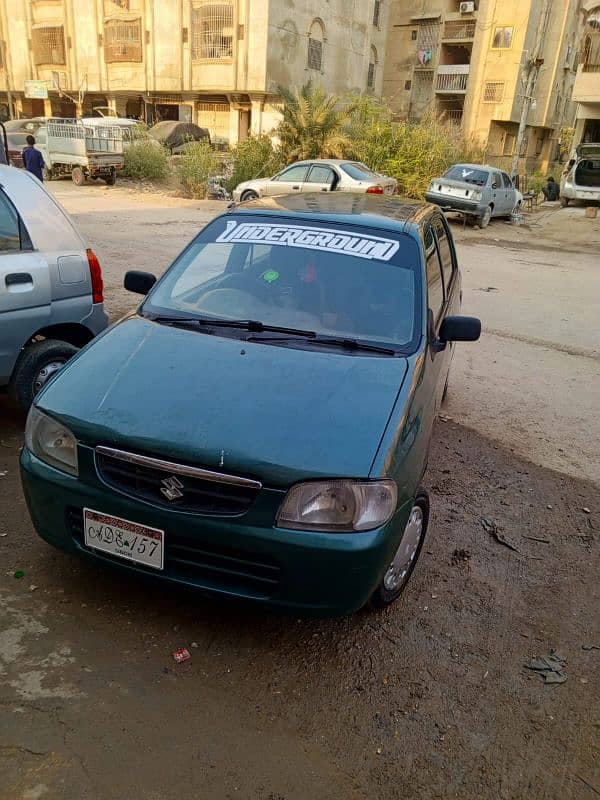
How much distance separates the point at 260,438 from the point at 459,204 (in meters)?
18.3

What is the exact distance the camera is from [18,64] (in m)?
46.0

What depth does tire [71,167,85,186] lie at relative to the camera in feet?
75.3

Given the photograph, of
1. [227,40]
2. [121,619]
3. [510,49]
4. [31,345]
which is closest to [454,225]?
[31,345]

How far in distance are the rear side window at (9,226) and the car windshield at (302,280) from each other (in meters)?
1.26

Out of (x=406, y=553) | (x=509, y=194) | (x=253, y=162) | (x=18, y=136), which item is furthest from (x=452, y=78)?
(x=406, y=553)

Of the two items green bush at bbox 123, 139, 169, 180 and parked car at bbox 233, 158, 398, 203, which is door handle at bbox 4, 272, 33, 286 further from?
green bush at bbox 123, 139, 169, 180

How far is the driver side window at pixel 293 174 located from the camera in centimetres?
1714

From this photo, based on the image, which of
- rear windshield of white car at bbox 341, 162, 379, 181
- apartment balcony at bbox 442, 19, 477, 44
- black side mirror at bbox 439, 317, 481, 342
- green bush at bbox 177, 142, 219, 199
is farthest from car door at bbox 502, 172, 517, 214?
apartment balcony at bbox 442, 19, 477, 44

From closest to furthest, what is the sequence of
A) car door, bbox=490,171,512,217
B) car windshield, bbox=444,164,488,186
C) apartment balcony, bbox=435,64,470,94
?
Result: car windshield, bbox=444,164,488,186, car door, bbox=490,171,512,217, apartment balcony, bbox=435,64,470,94

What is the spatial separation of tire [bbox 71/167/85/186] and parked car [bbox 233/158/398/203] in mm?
8535

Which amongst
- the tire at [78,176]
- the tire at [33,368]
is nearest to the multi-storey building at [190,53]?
the tire at [78,176]

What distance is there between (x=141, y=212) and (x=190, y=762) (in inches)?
674

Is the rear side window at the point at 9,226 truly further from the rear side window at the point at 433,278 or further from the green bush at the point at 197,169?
the green bush at the point at 197,169

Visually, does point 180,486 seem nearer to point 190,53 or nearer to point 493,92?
point 190,53
